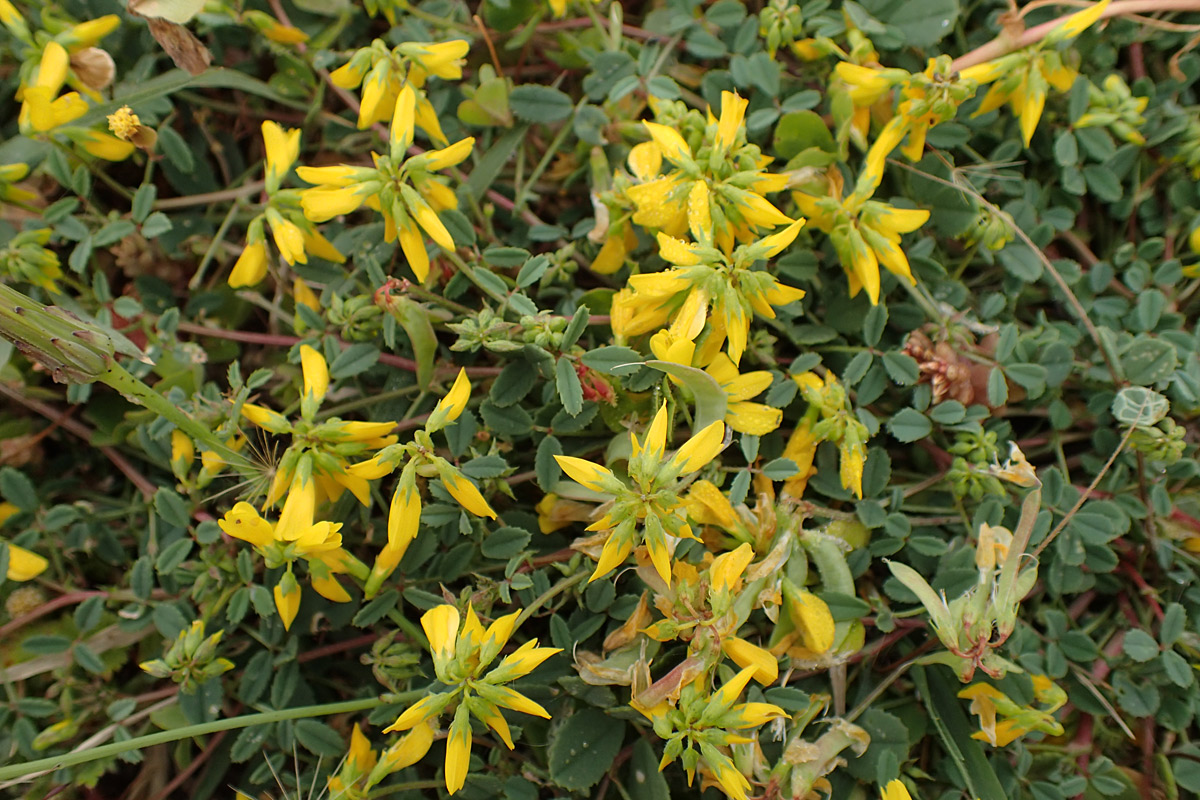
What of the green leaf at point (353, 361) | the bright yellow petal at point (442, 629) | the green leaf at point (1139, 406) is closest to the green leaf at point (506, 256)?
the green leaf at point (353, 361)

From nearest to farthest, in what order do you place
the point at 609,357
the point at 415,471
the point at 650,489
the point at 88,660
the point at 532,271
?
the point at 650,489 < the point at 415,471 < the point at 609,357 < the point at 532,271 < the point at 88,660

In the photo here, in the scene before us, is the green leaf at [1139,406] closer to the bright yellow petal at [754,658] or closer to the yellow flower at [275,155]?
the bright yellow petal at [754,658]

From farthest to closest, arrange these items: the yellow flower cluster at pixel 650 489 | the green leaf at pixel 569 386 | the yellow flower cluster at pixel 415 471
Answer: the green leaf at pixel 569 386 < the yellow flower cluster at pixel 415 471 < the yellow flower cluster at pixel 650 489

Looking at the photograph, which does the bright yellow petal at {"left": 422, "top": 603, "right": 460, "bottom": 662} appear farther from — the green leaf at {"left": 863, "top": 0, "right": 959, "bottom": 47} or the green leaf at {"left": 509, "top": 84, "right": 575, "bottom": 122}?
the green leaf at {"left": 863, "top": 0, "right": 959, "bottom": 47}

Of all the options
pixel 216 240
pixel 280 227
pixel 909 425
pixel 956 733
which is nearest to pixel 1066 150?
pixel 909 425

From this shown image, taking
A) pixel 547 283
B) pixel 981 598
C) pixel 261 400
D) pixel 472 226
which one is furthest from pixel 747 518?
pixel 261 400

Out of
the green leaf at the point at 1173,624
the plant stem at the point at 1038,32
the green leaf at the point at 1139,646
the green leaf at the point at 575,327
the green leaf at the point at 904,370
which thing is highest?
the plant stem at the point at 1038,32

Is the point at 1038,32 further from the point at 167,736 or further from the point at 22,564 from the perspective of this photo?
the point at 22,564
